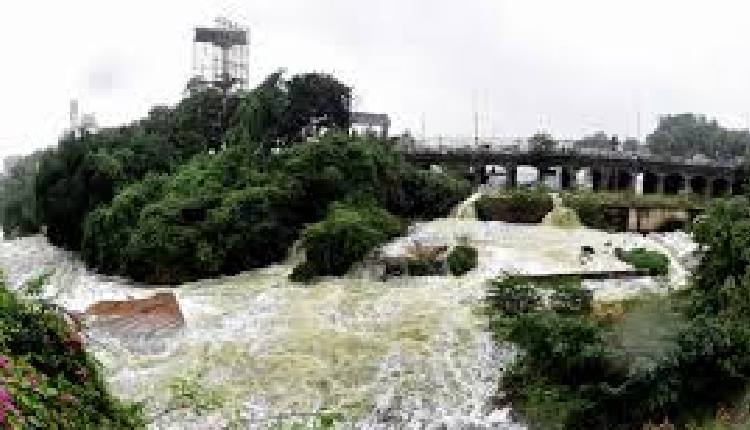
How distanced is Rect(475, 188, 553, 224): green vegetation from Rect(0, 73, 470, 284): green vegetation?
1445mm

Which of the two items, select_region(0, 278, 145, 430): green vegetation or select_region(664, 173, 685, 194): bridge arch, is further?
select_region(664, 173, 685, 194): bridge arch

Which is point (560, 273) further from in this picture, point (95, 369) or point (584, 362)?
point (95, 369)

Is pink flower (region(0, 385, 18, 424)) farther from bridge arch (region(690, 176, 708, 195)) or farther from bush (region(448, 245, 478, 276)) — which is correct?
bridge arch (region(690, 176, 708, 195))

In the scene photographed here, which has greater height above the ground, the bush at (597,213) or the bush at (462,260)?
the bush at (597,213)

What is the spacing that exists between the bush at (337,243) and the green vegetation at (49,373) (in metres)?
19.6

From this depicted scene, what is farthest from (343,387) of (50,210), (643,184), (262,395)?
(643,184)

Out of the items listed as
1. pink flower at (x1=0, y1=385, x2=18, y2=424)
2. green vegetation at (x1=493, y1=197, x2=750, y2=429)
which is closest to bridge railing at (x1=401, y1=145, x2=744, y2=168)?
green vegetation at (x1=493, y1=197, x2=750, y2=429)

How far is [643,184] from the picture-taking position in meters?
44.6

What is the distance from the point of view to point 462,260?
2834 centimetres

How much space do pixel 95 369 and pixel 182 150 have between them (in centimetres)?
3432

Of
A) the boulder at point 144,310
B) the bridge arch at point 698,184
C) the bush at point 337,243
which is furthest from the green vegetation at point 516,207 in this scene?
the bridge arch at point 698,184

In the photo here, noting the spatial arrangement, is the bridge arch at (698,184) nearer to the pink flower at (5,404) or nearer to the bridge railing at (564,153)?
the bridge railing at (564,153)

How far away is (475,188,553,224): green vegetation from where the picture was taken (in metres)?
34.1

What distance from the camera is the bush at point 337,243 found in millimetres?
29109
